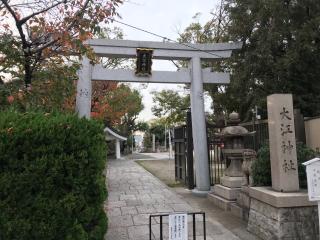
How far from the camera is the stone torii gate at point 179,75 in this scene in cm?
948

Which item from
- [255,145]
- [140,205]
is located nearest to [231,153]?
[255,145]

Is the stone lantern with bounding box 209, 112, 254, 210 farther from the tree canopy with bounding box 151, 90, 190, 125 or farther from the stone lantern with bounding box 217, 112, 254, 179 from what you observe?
the tree canopy with bounding box 151, 90, 190, 125

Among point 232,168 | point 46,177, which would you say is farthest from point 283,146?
point 46,177

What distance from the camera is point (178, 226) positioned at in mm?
3980

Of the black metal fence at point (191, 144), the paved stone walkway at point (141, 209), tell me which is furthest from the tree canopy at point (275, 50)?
the paved stone walkway at point (141, 209)

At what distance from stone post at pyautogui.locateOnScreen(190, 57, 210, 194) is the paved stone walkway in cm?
→ 81

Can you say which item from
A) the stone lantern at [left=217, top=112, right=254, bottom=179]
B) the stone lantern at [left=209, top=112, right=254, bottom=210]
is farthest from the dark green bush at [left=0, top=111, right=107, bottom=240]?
the stone lantern at [left=217, top=112, right=254, bottom=179]

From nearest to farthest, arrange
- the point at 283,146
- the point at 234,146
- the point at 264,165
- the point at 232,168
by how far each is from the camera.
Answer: the point at 283,146 < the point at 264,165 < the point at 232,168 < the point at 234,146

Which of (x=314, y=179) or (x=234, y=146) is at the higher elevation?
(x=234, y=146)

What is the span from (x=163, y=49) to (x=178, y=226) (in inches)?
274

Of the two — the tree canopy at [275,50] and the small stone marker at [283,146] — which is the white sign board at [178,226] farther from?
the tree canopy at [275,50]

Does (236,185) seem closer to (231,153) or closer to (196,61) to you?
(231,153)

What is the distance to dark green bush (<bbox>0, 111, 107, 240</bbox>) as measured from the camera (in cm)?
382

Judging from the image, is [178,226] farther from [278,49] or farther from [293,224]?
[278,49]
